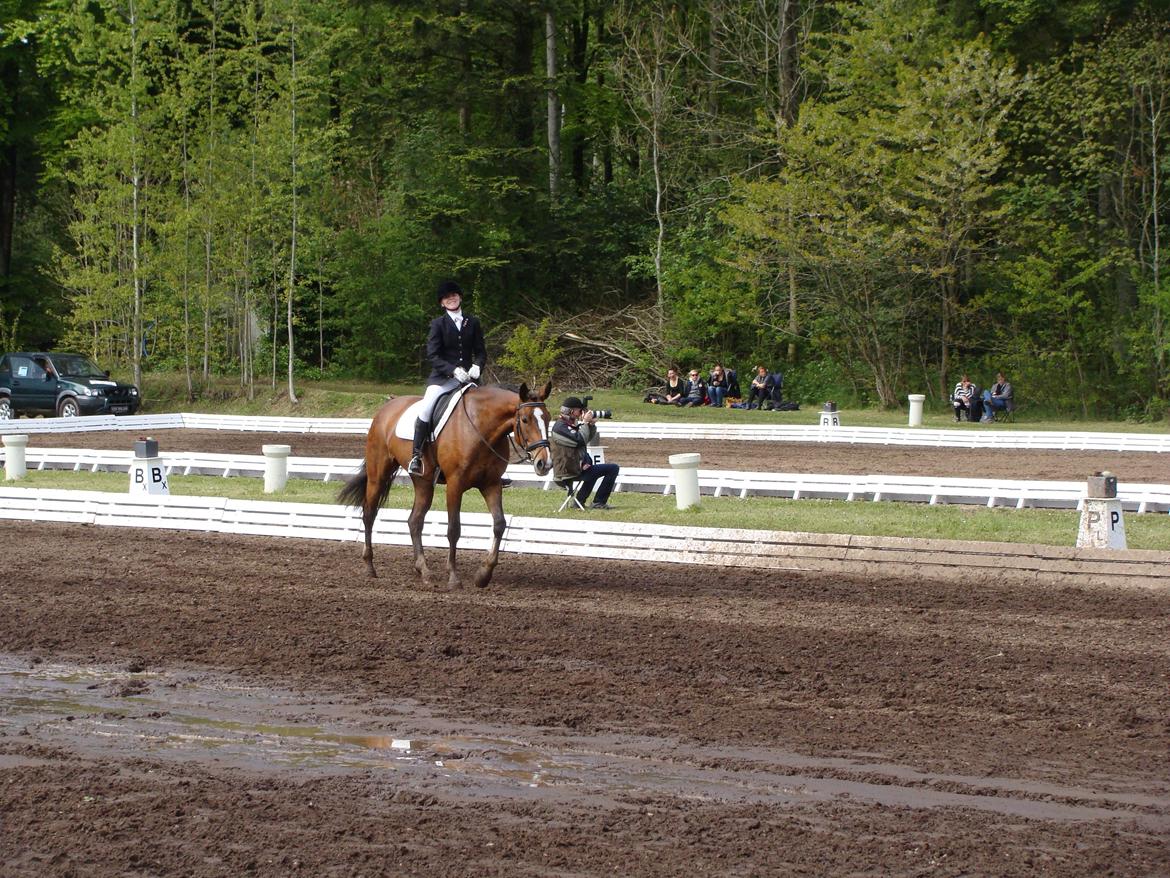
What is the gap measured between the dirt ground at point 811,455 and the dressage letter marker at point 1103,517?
7.06 metres

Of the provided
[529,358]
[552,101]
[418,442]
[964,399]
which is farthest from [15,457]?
[552,101]

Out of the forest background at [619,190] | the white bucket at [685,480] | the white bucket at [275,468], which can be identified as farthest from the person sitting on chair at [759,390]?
the white bucket at [685,480]

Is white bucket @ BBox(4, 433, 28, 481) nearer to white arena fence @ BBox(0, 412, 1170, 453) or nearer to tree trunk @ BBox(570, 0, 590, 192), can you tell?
white arena fence @ BBox(0, 412, 1170, 453)

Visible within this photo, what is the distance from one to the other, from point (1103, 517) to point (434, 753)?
9.45m

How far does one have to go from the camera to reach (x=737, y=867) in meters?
5.98

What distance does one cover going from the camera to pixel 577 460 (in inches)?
720

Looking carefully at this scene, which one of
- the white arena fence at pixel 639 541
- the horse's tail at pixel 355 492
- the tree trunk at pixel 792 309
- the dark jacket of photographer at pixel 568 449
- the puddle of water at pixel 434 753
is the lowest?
the puddle of water at pixel 434 753

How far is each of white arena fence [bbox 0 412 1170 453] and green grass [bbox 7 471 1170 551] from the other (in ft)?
37.5

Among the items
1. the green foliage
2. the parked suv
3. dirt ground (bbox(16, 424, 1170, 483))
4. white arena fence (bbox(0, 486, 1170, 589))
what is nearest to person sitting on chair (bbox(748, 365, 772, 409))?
the green foliage

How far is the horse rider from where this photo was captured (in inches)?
541

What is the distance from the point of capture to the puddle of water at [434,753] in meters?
6.91

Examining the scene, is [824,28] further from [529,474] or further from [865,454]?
[529,474]

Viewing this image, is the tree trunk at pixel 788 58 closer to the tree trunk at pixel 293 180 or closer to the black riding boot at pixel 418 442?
the tree trunk at pixel 293 180

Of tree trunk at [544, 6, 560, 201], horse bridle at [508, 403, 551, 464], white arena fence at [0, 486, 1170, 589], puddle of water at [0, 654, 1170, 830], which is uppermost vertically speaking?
tree trunk at [544, 6, 560, 201]
